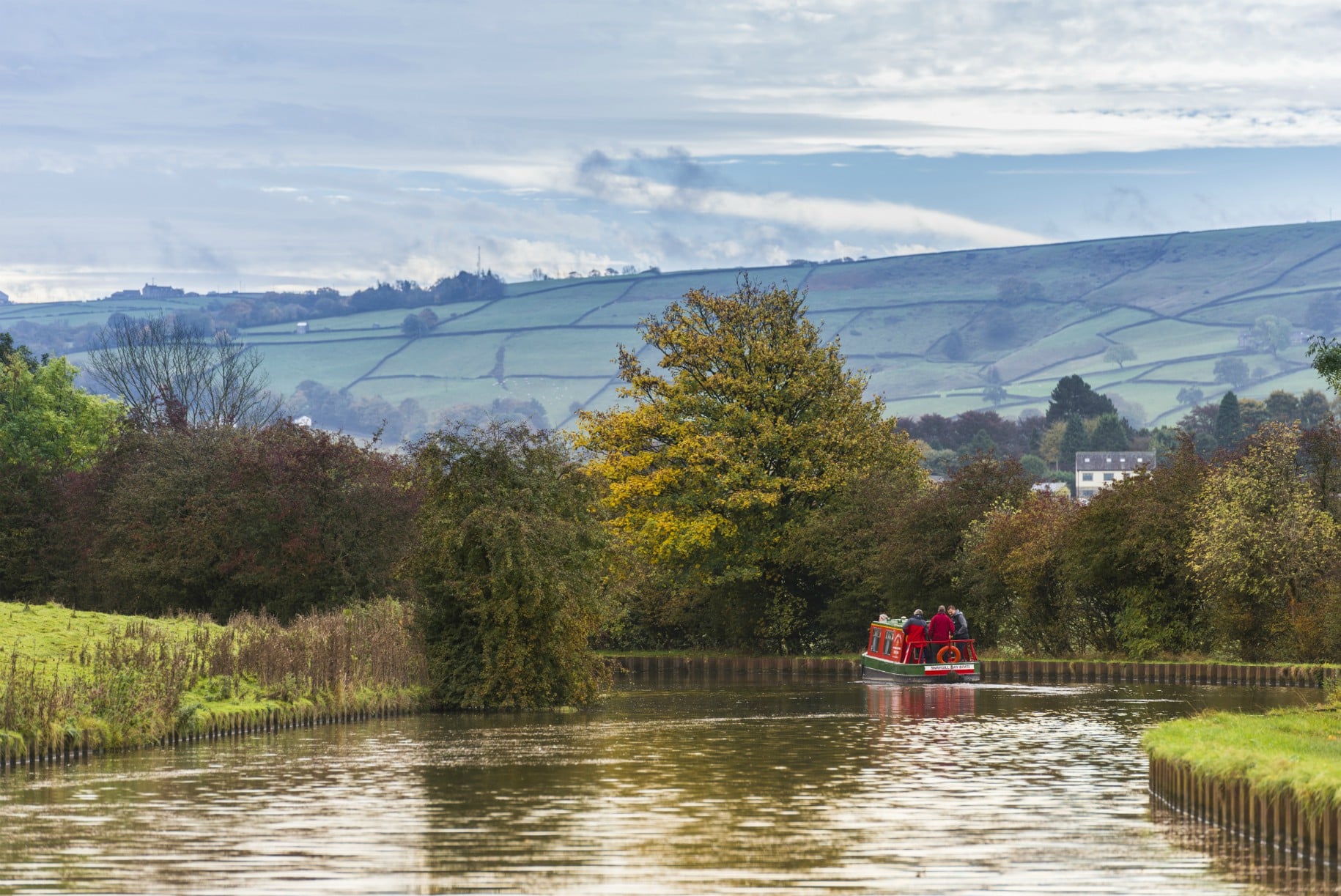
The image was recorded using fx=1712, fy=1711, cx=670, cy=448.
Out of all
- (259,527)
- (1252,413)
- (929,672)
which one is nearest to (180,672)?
(259,527)

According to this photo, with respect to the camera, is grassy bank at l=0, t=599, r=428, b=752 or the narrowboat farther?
the narrowboat

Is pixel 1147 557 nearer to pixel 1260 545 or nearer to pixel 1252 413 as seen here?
pixel 1260 545

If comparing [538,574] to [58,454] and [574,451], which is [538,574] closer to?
[574,451]

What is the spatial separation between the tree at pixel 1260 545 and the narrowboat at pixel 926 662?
6211 mm

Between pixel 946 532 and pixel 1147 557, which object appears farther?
pixel 946 532

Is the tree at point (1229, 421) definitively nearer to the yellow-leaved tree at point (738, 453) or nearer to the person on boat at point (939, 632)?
the yellow-leaved tree at point (738, 453)

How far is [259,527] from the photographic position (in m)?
48.4

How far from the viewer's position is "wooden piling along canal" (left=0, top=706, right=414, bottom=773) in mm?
23594

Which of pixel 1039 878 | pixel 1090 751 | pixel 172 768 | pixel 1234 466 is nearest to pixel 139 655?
pixel 172 768

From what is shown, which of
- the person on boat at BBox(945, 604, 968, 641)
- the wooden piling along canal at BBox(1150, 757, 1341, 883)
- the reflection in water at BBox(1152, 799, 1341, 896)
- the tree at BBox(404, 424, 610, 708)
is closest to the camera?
the reflection in water at BBox(1152, 799, 1341, 896)

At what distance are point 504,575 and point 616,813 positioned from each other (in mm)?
15569

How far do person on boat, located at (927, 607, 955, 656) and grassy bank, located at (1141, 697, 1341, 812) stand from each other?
17986 mm

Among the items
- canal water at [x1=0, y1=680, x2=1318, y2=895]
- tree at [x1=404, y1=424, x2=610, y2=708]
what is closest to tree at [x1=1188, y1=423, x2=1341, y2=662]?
canal water at [x1=0, y1=680, x2=1318, y2=895]

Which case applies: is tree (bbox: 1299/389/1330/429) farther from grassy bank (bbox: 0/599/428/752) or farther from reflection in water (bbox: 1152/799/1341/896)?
reflection in water (bbox: 1152/799/1341/896)
